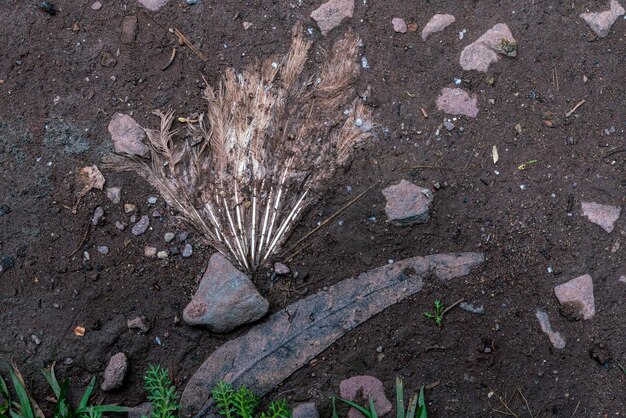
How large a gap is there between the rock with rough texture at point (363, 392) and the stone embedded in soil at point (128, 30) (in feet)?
5.14

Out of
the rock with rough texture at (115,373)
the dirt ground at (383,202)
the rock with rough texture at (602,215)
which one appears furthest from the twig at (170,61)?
the rock with rough texture at (602,215)

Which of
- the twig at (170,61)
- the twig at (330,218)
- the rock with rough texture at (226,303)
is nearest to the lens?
the rock with rough texture at (226,303)

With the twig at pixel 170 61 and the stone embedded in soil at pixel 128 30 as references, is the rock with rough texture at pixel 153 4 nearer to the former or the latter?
Answer: the stone embedded in soil at pixel 128 30

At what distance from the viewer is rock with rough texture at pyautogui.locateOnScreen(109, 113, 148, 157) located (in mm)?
2445

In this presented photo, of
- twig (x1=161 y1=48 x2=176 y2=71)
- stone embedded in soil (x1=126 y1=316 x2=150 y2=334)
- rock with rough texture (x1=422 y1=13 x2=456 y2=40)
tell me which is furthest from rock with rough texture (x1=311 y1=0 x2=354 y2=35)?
stone embedded in soil (x1=126 y1=316 x2=150 y2=334)

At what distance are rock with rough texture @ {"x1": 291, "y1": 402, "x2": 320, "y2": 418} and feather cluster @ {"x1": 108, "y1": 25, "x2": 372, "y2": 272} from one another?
538 millimetres

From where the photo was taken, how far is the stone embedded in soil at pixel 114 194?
2436 mm

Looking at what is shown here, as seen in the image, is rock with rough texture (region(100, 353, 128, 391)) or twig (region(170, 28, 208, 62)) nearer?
rock with rough texture (region(100, 353, 128, 391))

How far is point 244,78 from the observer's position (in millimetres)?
2510

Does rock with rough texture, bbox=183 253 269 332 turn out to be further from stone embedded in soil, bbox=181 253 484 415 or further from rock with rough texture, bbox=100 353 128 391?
rock with rough texture, bbox=100 353 128 391

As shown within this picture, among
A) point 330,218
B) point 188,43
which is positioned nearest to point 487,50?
point 330,218

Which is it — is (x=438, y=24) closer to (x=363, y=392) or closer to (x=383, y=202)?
(x=383, y=202)

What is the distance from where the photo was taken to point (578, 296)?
2.37m

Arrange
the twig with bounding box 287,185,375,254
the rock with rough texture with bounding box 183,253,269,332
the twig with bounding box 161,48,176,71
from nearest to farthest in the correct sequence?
1. the rock with rough texture with bounding box 183,253,269,332
2. the twig with bounding box 287,185,375,254
3. the twig with bounding box 161,48,176,71
